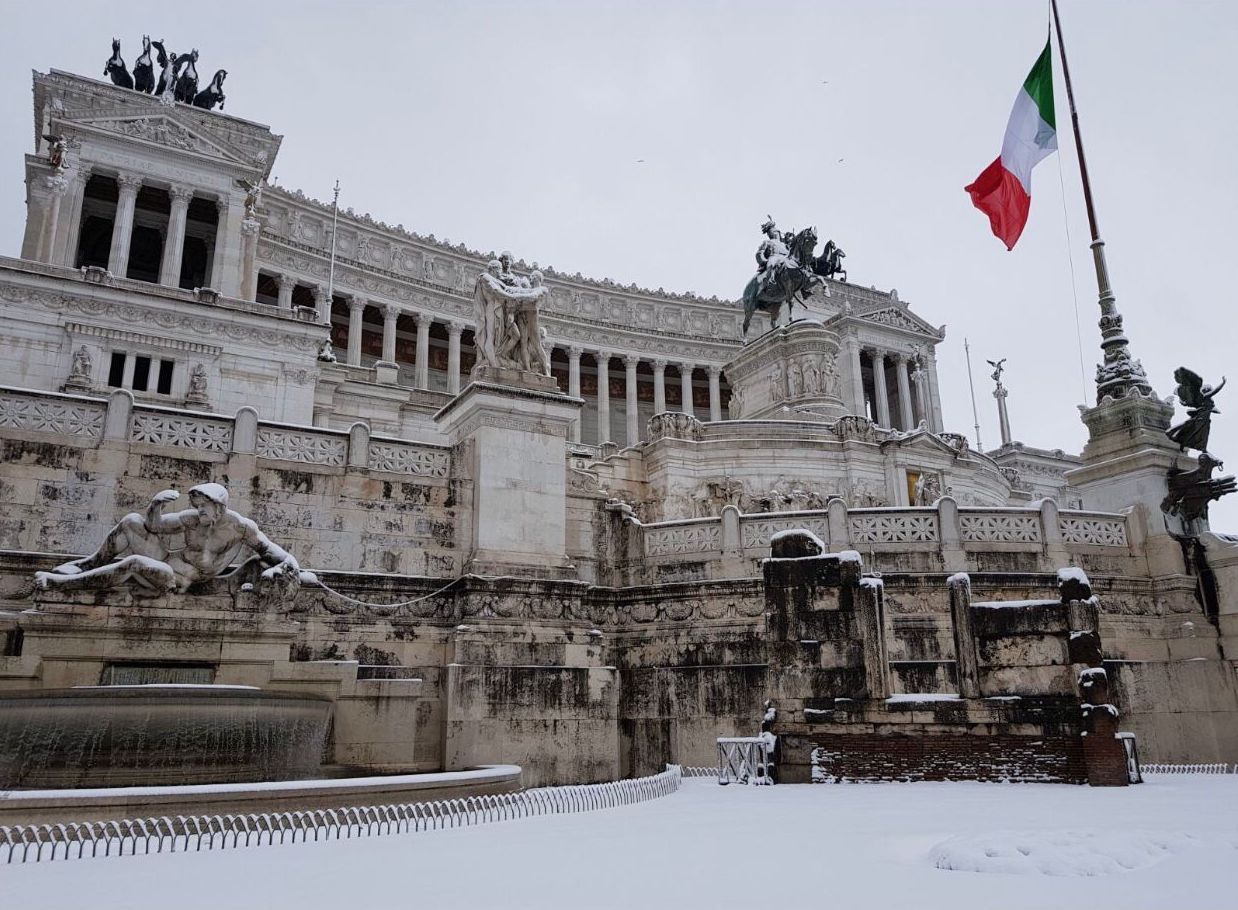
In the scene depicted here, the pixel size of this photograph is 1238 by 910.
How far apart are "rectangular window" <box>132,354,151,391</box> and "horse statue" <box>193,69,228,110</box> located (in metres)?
34.9

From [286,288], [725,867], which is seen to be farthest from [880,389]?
[725,867]

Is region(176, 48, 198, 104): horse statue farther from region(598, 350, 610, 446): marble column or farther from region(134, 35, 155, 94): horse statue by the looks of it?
region(598, 350, 610, 446): marble column

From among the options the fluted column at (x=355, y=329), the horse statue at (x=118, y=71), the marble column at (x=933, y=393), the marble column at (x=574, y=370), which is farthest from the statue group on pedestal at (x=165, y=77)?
the marble column at (x=933, y=393)

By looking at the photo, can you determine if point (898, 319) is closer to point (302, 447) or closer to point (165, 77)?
point (165, 77)

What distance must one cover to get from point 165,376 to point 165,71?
36561 millimetres

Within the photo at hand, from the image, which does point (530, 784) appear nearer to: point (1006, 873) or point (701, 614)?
point (701, 614)

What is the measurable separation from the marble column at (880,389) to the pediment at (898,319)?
3605mm

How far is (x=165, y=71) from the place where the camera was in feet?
218

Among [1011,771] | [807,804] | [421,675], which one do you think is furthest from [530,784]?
[1011,771]

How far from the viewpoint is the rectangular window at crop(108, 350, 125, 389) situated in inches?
1594

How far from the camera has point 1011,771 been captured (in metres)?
14.8

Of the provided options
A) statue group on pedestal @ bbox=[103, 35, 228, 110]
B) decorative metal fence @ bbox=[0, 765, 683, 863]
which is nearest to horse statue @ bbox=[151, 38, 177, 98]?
statue group on pedestal @ bbox=[103, 35, 228, 110]

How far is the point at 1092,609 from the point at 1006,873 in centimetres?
963

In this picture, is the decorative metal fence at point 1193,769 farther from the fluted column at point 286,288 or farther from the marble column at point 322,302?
the fluted column at point 286,288
